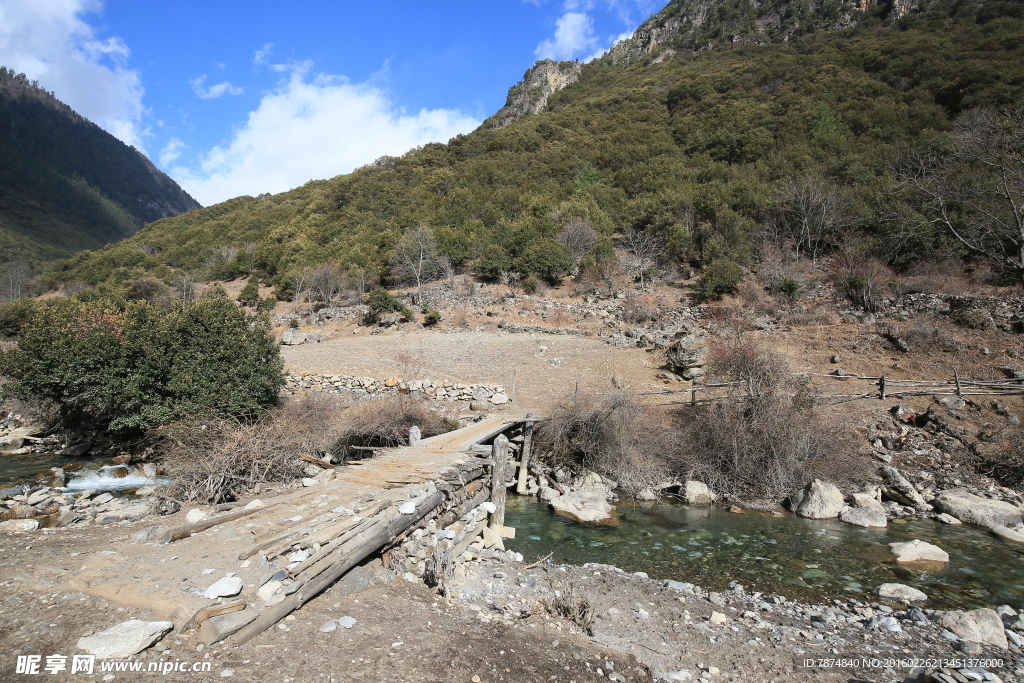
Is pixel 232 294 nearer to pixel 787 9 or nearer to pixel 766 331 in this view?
pixel 766 331

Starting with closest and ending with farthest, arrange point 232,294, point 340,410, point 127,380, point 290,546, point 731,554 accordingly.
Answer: point 290,546
point 731,554
point 127,380
point 340,410
point 232,294

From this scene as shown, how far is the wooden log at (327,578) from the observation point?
14.2 ft

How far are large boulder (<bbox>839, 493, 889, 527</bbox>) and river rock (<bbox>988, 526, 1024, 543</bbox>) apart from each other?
1.90 meters

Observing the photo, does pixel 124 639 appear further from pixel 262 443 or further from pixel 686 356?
pixel 686 356

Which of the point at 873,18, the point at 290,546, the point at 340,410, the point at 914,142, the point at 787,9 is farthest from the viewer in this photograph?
the point at 787,9

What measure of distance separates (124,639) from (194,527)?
7.96 feet

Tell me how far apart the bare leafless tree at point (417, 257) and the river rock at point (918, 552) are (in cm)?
3427

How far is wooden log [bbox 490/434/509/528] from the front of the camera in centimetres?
1043

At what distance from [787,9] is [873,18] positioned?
1579cm

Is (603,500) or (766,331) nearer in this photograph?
(603,500)

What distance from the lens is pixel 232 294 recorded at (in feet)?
160

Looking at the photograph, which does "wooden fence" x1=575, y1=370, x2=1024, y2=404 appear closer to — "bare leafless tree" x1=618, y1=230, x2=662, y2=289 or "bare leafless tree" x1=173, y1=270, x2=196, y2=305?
"bare leafless tree" x1=618, y1=230, x2=662, y2=289

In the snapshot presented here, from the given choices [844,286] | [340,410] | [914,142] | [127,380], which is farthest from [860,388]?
[914,142]

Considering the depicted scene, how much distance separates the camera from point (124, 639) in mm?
3879
